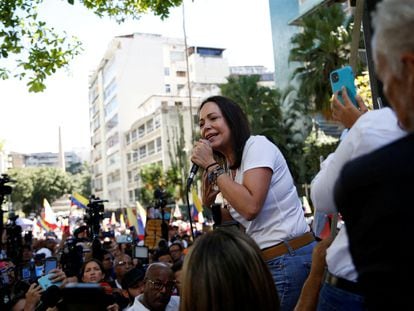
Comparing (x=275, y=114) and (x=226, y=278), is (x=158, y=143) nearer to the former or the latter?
(x=275, y=114)

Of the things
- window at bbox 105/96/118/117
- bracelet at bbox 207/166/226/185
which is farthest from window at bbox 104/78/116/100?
bracelet at bbox 207/166/226/185

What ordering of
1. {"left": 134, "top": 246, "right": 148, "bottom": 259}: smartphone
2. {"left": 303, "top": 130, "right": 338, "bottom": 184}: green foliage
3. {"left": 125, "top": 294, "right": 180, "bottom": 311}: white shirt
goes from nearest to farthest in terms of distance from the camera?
{"left": 125, "top": 294, "right": 180, "bottom": 311}: white shirt → {"left": 134, "top": 246, "right": 148, "bottom": 259}: smartphone → {"left": 303, "top": 130, "right": 338, "bottom": 184}: green foliage

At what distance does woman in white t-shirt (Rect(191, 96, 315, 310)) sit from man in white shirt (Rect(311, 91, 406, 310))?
1.40ft

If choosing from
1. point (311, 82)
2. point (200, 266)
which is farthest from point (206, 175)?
point (311, 82)

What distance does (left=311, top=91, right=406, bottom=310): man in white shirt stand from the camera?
1.37 m

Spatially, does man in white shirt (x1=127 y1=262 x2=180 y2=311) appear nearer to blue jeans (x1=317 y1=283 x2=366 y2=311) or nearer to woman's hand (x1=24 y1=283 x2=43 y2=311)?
woman's hand (x1=24 y1=283 x2=43 y2=311)

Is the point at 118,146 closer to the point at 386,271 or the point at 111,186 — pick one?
the point at 111,186

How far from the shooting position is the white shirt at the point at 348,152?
1.35 meters

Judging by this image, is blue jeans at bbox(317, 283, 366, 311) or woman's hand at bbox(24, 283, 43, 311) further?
woman's hand at bbox(24, 283, 43, 311)

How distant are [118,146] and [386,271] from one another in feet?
244

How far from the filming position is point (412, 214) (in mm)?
1056

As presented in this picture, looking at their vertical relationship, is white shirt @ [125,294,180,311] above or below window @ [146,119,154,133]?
below

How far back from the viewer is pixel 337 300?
1.72 m

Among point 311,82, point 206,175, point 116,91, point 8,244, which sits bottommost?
point 8,244
